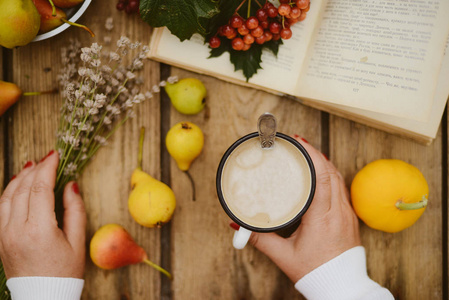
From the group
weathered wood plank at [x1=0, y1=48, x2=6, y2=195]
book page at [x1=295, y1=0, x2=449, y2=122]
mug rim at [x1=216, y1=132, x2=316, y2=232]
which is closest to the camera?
mug rim at [x1=216, y1=132, x2=316, y2=232]

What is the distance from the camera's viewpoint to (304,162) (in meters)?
0.65

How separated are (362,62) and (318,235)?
385mm

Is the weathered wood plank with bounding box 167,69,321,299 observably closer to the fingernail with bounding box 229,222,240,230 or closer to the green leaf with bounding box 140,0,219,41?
the fingernail with bounding box 229,222,240,230

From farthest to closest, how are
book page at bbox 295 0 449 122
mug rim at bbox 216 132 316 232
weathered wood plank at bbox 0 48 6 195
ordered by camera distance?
weathered wood plank at bbox 0 48 6 195, book page at bbox 295 0 449 122, mug rim at bbox 216 132 316 232

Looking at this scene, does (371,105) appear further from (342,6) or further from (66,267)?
(66,267)

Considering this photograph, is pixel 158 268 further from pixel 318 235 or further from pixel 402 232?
pixel 402 232

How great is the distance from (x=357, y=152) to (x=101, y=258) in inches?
24.8

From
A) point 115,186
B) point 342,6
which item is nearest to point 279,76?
point 342,6

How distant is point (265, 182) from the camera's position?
66 centimetres

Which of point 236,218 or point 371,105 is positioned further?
point 371,105

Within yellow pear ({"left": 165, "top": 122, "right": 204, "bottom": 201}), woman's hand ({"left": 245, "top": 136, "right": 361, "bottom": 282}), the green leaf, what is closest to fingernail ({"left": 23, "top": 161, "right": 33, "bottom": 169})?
yellow pear ({"left": 165, "top": 122, "right": 204, "bottom": 201})

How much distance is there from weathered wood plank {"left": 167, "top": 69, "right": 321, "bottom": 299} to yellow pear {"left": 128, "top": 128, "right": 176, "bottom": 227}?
0.20 ft

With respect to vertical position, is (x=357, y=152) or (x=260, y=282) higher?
(x=357, y=152)

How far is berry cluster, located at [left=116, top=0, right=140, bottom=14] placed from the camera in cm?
78
